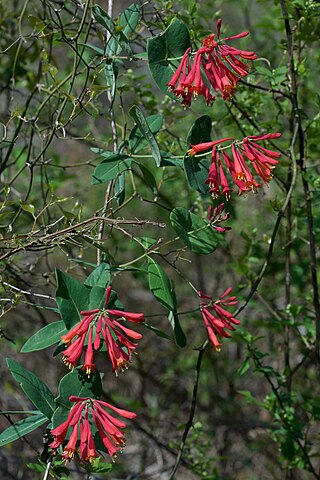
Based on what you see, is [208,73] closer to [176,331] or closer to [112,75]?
[112,75]

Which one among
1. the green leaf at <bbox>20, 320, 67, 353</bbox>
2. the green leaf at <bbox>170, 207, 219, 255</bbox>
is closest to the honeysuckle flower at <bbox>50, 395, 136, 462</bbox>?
the green leaf at <bbox>20, 320, 67, 353</bbox>

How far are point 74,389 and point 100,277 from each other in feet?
0.69

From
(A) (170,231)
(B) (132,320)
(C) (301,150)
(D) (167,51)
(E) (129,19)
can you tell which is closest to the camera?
(B) (132,320)

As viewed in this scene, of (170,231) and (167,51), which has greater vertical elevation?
(170,231)

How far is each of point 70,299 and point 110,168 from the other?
0.30m

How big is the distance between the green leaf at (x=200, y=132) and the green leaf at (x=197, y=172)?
0.03m

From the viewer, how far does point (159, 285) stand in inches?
52.3

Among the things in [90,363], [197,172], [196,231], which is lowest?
[90,363]

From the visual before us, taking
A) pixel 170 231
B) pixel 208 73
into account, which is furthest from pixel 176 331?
pixel 170 231

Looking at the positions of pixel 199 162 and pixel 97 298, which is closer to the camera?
pixel 97 298

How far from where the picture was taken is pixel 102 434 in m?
1.22

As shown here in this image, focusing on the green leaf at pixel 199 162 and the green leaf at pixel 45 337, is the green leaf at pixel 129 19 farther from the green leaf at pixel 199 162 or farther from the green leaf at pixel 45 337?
the green leaf at pixel 45 337

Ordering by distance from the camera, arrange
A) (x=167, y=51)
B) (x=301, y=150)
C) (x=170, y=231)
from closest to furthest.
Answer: (x=167, y=51), (x=301, y=150), (x=170, y=231)

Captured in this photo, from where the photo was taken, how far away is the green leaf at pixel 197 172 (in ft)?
4.52
